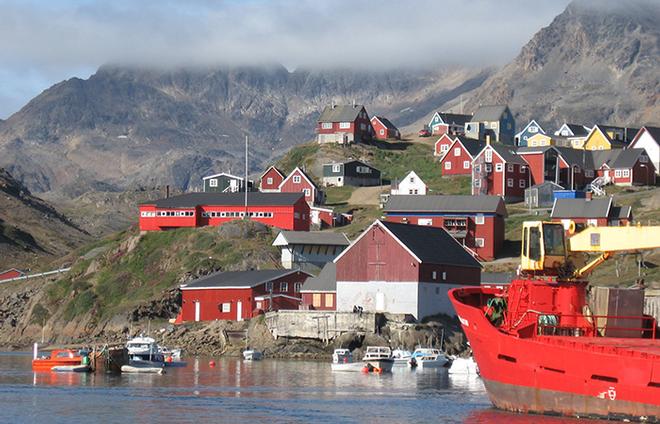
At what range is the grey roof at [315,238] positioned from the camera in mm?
121375

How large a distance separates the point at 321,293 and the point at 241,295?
24.5ft

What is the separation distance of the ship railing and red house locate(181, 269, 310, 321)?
55.1 metres

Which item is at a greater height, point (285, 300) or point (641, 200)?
point (641, 200)

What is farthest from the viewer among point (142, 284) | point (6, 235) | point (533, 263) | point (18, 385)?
point (6, 235)

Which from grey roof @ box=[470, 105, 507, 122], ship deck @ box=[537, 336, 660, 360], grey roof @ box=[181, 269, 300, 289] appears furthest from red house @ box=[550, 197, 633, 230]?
ship deck @ box=[537, 336, 660, 360]

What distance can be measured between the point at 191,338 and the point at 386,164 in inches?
2516

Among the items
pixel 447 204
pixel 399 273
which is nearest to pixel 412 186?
pixel 447 204

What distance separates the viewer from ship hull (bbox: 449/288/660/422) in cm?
4969

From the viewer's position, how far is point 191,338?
109 meters

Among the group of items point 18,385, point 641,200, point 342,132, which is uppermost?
point 342,132

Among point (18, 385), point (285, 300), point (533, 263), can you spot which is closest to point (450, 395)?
point (533, 263)

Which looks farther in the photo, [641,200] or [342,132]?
[342,132]

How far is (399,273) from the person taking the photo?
326ft

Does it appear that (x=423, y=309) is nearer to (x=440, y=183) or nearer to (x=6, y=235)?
(x=440, y=183)
